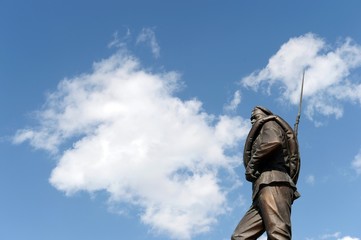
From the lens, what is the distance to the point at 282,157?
10.4 m

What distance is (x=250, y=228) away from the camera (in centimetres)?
988

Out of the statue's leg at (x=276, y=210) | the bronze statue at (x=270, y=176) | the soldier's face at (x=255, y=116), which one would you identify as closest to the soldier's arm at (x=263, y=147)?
the bronze statue at (x=270, y=176)

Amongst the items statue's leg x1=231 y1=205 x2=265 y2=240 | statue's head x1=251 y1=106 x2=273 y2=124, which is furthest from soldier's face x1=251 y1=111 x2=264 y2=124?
statue's leg x1=231 y1=205 x2=265 y2=240

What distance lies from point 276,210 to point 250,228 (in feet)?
2.01

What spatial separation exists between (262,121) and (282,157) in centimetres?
79

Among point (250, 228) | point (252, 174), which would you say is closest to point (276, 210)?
point (250, 228)

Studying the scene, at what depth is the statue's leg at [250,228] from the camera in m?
9.82

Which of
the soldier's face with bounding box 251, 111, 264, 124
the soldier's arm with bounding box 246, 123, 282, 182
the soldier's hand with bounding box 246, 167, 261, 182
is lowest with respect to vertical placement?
the soldier's hand with bounding box 246, 167, 261, 182

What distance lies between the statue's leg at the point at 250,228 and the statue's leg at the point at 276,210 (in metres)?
0.23

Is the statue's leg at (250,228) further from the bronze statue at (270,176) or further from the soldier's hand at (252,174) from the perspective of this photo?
the soldier's hand at (252,174)

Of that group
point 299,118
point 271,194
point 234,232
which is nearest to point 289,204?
point 271,194

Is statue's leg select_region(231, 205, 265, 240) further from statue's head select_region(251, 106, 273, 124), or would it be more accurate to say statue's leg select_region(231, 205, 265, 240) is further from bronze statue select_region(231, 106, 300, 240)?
statue's head select_region(251, 106, 273, 124)

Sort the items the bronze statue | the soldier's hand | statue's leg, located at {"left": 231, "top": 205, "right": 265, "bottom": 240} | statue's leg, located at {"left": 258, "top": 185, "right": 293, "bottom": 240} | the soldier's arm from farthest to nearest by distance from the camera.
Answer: the soldier's hand → the soldier's arm → statue's leg, located at {"left": 231, "top": 205, "right": 265, "bottom": 240} → the bronze statue → statue's leg, located at {"left": 258, "top": 185, "right": 293, "bottom": 240}

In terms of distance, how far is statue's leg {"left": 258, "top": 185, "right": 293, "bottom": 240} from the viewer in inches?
368
